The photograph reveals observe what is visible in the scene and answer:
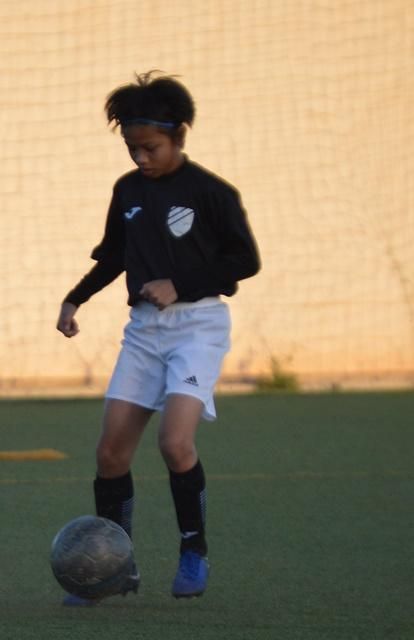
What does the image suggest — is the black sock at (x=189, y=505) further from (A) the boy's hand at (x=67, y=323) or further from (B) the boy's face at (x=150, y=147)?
(B) the boy's face at (x=150, y=147)

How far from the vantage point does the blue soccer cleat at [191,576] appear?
202 inches

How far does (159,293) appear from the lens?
202 inches

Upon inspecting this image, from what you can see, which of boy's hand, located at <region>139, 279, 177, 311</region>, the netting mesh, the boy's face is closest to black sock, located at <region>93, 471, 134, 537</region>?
boy's hand, located at <region>139, 279, 177, 311</region>

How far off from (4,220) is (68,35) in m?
1.43

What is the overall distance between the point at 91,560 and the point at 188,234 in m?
1.13

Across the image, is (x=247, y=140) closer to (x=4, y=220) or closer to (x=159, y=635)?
(x=4, y=220)

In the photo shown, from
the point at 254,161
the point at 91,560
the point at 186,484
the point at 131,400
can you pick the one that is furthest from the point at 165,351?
the point at 254,161

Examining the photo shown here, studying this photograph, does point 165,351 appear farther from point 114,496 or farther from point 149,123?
point 149,123

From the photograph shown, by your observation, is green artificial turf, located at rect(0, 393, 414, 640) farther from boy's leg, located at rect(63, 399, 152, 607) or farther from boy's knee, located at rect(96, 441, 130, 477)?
boy's knee, located at rect(96, 441, 130, 477)

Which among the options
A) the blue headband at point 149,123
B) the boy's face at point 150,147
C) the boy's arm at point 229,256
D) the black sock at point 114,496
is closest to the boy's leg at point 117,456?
the black sock at point 114,496

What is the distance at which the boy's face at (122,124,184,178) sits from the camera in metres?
5.24

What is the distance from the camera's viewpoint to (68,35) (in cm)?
1186

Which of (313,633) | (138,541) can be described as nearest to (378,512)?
(138,541)

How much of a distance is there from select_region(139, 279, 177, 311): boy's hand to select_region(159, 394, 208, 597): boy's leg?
312mm
